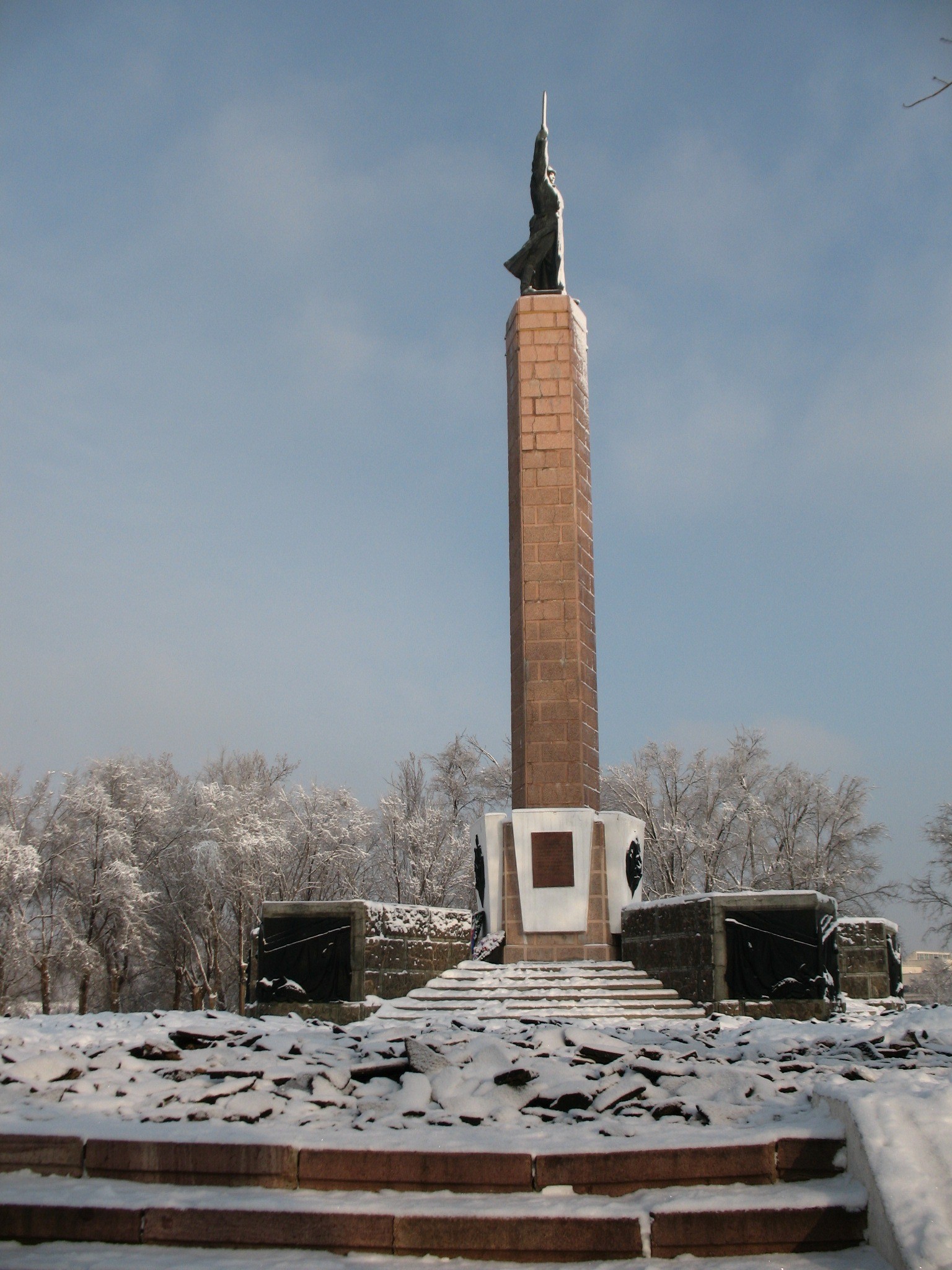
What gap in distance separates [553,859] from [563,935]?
0.92 metres

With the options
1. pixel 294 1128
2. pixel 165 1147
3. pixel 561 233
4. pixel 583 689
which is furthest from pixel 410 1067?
pixel 561 233

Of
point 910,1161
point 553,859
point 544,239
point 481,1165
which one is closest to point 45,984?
point 553,859

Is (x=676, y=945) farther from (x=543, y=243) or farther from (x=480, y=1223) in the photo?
(x=543, y=243)

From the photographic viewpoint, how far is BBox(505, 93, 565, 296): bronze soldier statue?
16.3 meters

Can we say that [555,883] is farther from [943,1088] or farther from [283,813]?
[283,813]

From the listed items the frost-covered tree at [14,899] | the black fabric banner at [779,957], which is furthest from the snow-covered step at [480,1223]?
the frost-covered tree at [14,899]

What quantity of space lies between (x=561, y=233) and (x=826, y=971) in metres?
11.4

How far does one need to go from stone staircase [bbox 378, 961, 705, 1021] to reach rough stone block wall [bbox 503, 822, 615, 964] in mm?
303

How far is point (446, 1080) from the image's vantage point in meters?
5.04

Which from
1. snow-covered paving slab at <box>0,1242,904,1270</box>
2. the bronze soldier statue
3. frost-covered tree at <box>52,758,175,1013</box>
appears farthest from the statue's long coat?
frost-covered tree at <box>52,758,175,1013</box>

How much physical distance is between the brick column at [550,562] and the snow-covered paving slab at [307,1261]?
10.4 meters

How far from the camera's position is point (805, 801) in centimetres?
3159

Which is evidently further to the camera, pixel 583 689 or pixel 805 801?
pixel 805 801

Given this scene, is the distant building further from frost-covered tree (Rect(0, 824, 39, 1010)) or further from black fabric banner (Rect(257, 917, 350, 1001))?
frost-covered tree (Rect(0, 824, 39, 1010))
